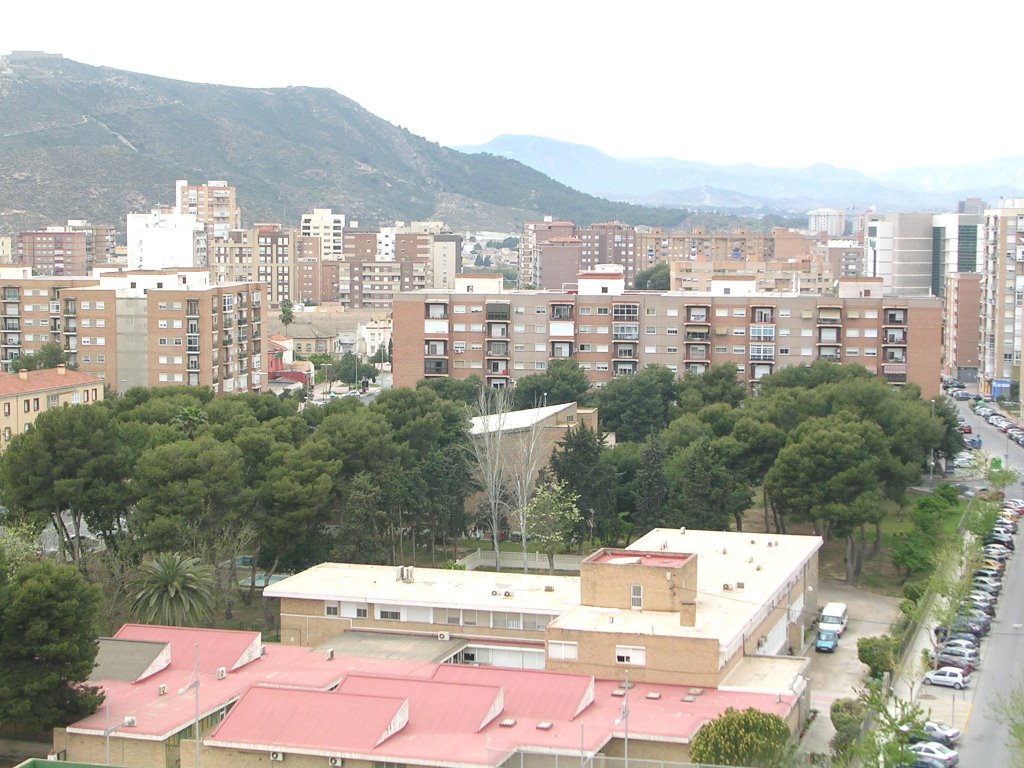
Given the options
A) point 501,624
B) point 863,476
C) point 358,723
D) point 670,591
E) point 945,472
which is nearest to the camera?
point 358,723

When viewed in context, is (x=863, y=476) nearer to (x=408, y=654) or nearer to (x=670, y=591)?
(x=670, y=591)

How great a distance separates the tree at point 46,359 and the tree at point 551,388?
20626 mm

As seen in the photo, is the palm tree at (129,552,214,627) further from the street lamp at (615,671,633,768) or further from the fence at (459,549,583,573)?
the fence at (459,549,583,573)

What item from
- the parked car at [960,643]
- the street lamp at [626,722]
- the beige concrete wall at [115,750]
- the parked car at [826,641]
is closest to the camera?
the street lamp at [626,722]

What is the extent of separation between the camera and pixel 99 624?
3438 centimetres

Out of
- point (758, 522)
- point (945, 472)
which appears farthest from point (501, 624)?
point (945, 472)

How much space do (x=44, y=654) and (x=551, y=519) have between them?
1880 centimetres

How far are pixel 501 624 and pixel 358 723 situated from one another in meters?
7.36

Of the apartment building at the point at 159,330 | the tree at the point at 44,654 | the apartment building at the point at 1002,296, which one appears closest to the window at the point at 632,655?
the tree at the point at 44,654

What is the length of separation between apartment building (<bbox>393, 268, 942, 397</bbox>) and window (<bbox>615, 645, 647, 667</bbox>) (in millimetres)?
41460

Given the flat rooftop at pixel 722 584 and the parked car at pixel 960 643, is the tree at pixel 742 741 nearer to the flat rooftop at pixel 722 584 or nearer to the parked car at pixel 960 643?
the flat rooftop at pixel 722 584

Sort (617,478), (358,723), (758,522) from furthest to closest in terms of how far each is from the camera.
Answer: (758,522)
(617,478)
(358,723)

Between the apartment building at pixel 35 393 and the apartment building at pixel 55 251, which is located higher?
the apartment building at pixel 55 251

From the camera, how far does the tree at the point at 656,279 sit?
140 m
